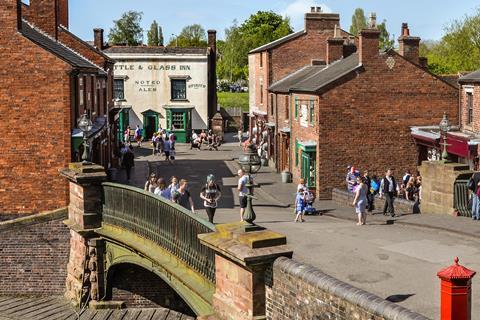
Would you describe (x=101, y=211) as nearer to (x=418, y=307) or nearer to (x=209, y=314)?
(x=209, y=314)

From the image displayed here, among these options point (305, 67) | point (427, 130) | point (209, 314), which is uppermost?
point (305, 67)

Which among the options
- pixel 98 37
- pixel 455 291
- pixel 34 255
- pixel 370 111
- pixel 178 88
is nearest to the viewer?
pixel 455 291

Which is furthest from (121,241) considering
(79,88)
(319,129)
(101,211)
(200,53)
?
(200,53)

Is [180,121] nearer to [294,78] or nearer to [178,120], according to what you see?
[178,120]

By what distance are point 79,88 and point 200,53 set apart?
30031 mm

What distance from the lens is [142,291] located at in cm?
2097

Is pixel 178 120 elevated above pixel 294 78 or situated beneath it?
situated beneath

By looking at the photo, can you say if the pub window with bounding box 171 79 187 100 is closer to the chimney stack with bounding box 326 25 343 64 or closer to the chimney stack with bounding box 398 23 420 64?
the chimney stack with bounding box 326 25 343 64

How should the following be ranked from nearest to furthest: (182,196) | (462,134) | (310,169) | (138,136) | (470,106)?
(182,196), (462,134), (470,106), (310,169), (138,136)

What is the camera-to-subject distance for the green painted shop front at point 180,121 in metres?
55.6

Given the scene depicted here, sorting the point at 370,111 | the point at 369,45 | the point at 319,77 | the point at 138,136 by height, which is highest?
the point at 369,45

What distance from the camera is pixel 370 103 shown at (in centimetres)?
3056

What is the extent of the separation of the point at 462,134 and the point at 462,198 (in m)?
7.94

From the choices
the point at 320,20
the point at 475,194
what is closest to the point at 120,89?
the point at 320,20
